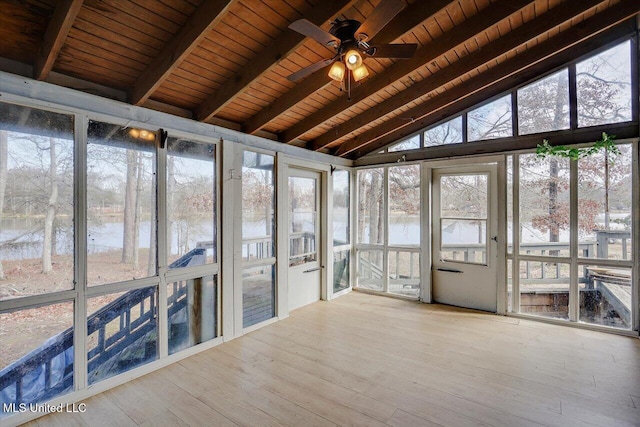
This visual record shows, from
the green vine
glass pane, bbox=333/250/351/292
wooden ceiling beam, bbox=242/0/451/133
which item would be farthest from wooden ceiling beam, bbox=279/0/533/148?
glass pane, bbox=333/250/351/292

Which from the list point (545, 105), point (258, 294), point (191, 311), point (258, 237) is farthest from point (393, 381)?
point (545, 105)

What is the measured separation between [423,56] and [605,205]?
296 cm

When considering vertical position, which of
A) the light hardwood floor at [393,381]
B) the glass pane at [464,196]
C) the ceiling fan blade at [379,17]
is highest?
the ceiling fan blade at [379,17]

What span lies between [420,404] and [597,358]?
2.11 m

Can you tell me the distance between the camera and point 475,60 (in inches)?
127

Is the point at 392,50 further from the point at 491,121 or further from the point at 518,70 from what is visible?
the point at 491,121

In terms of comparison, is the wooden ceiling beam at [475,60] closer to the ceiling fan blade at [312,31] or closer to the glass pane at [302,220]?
the glass pane at [302,220]

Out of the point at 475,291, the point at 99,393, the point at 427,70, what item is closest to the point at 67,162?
the point at 99,393

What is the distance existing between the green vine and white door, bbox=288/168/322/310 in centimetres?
315

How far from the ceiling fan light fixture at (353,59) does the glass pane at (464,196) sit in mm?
3259

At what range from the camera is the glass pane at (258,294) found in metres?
3.88

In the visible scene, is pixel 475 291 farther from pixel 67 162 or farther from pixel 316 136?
pixel 67 162

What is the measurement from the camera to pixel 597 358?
3096 millimetres

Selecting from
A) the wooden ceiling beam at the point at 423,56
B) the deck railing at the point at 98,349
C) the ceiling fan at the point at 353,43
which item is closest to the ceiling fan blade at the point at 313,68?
the ceiling fan at the point at 353,43
